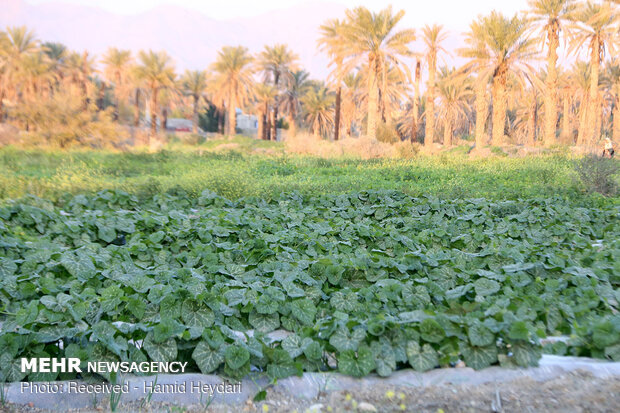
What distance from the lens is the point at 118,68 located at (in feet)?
110

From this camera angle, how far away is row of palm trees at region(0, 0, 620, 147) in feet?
69.3

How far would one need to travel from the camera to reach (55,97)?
19359 millimetres

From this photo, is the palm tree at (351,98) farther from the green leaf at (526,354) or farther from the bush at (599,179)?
the green leaf at (526,354)

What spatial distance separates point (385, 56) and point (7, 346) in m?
22.4

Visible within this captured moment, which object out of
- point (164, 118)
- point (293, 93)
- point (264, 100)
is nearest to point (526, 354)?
point (264, 100)

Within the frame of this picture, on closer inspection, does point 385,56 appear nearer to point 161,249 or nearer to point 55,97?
point 55,97

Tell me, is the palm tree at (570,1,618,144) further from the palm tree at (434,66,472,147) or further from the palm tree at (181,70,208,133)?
the palm tree at (181,70,208,133)

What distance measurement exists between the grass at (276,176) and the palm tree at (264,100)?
1646cm

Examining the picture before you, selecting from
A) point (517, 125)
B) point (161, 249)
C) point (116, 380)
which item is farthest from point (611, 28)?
point (116, 380)

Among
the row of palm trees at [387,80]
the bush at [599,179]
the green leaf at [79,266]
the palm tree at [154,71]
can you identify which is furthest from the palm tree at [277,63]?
the green leaf at [79,266]

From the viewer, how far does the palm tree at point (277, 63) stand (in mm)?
32344

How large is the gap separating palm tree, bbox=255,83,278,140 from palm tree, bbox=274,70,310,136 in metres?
0.89

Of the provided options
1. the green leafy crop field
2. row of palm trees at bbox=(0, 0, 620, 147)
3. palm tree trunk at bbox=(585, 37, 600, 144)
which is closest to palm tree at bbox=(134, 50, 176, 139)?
row of palm trees at bbox=(0, 0, 620, 147)

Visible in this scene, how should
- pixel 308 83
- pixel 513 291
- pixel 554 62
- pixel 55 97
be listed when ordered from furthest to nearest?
pixel 308 83
pixel 554 62
pixel 55 97
pixel 513 291
